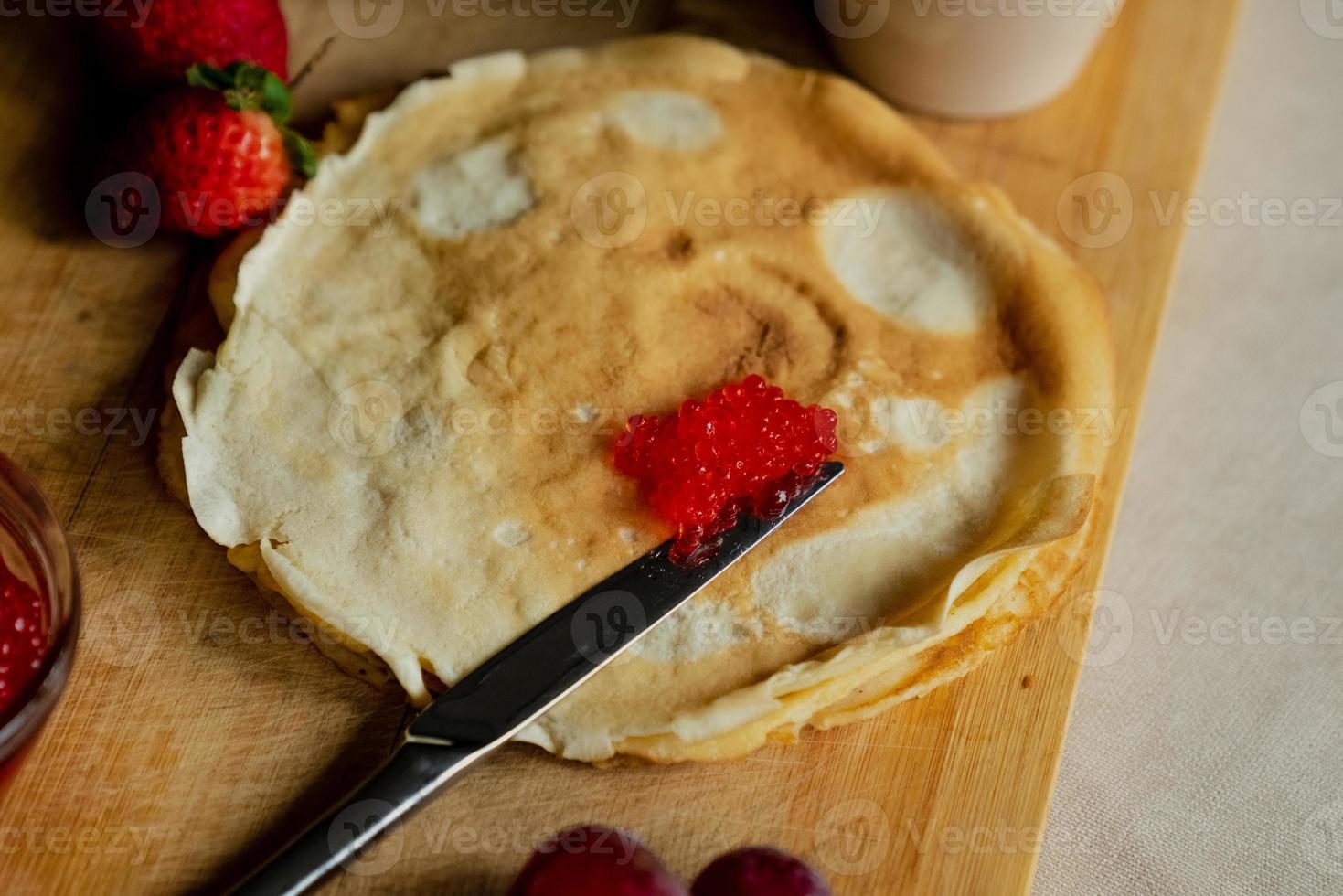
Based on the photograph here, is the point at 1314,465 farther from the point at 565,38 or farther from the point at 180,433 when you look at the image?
the point at 180,433

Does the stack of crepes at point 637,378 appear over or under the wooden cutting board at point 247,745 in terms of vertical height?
over

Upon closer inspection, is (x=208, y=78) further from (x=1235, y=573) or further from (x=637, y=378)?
(x=1235, y=573)

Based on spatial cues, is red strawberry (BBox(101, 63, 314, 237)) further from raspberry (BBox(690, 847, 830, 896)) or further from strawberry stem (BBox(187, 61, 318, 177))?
raspberry (BBox(690, 847, 830, 896))

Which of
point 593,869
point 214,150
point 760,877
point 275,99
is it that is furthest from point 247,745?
point 275,99

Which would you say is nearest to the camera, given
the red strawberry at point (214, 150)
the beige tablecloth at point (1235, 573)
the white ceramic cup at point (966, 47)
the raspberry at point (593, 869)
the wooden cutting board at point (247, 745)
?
the raspberry at point (593, 869)

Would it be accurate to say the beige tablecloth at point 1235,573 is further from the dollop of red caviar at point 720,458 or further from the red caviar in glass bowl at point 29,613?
the red caviar in glass bowl at point 29,613

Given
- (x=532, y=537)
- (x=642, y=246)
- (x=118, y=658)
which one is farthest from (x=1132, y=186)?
(x=118, y=658)

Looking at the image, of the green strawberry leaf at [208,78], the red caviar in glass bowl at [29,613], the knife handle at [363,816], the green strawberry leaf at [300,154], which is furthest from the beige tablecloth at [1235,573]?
the green strawberry leaf at [208,78]
